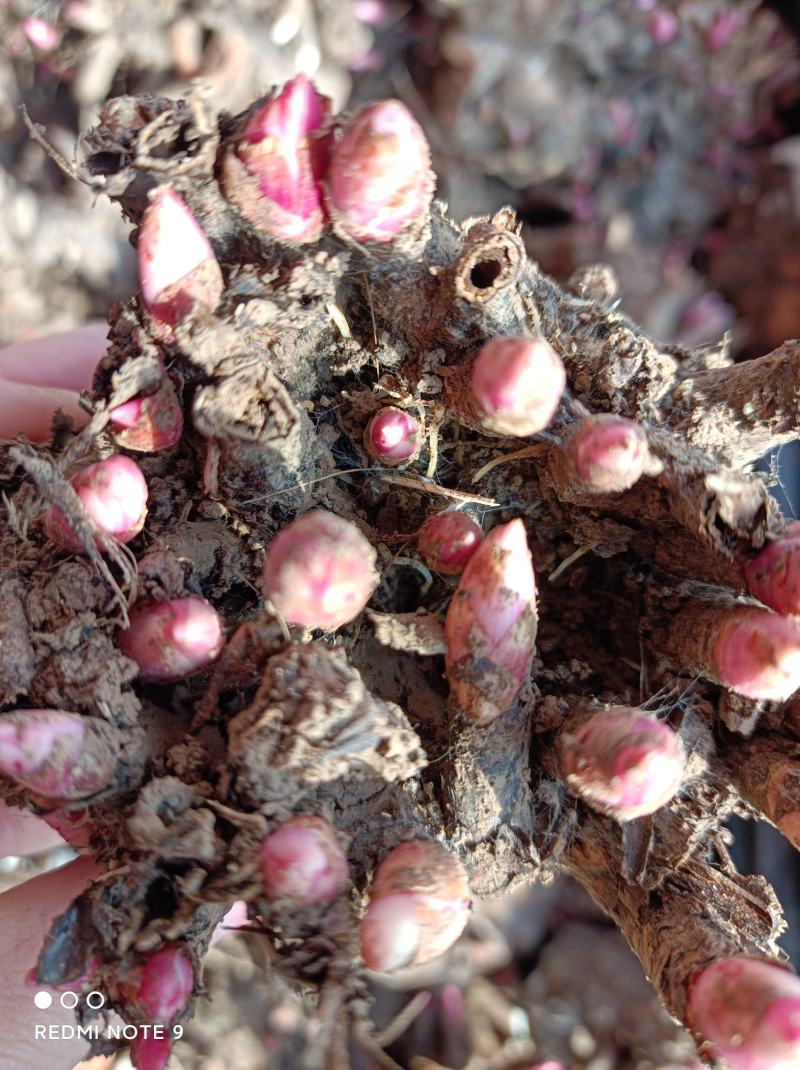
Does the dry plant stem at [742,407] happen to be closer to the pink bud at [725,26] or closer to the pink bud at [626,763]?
the pink bud at [626,763]

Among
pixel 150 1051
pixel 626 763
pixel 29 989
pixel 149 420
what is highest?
pixel 149 420

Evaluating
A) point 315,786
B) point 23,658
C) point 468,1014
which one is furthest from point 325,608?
point 468,1014

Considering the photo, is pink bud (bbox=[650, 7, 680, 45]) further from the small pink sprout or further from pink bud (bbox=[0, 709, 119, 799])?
pink bud (bbox=[0, 709, 119, 799])

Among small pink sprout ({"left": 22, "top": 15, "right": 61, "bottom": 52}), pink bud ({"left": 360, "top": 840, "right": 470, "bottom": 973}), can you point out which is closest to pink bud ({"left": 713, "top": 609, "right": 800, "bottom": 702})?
pink bud ({"left": 360, "top": 840, "right": 470, "bottom": 973})

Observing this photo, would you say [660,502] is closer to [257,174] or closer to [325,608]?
[325,608]

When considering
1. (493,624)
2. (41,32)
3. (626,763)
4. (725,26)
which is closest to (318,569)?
(493,624)

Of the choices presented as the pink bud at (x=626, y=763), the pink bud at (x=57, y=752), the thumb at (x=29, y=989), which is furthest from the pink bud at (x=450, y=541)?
the thumb at (x=29, y=989)

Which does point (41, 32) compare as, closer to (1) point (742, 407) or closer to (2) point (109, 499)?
(2) point (109, 499)
